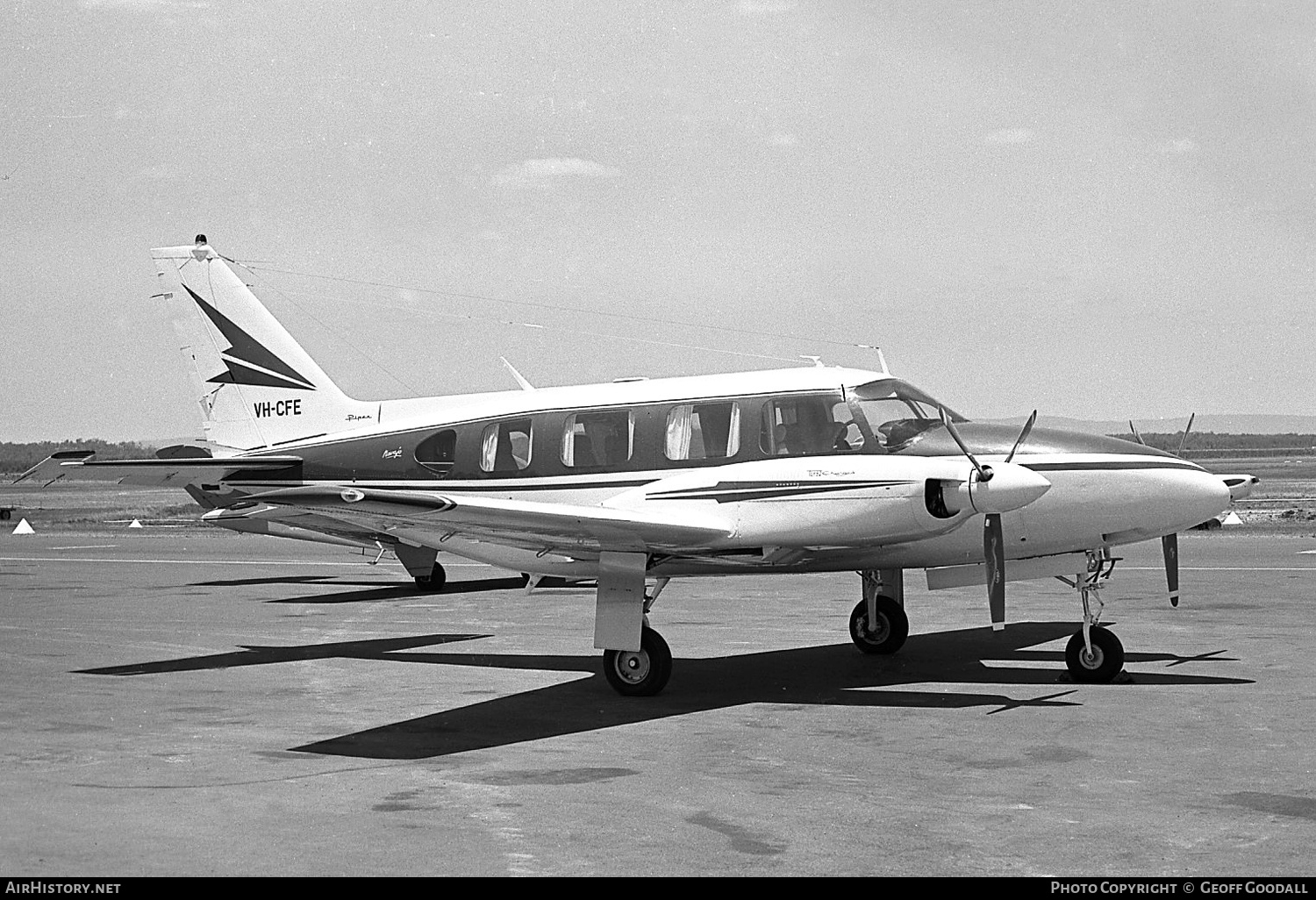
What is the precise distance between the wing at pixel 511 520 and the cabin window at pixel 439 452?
2875 millimetres

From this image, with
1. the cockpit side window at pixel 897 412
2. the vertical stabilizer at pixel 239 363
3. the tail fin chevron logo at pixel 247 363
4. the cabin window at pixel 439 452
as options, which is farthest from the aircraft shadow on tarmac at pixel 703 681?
the tail fin chevron logo at pixel 247 363

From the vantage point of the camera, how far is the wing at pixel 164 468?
746 inches

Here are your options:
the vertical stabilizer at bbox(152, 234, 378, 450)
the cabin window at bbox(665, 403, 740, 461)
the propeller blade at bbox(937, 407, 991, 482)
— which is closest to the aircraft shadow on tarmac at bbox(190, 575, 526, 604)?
the vertical stabilizer at bbox(152, 234, 378, 450)

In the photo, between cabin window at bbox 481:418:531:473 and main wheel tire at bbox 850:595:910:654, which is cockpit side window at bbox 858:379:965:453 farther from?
cabin window at bbox 481:418:531:473

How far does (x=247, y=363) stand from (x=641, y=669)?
1045 centimetres

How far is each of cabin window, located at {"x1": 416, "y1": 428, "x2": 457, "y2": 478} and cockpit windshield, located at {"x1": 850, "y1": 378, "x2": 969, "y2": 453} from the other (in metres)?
5.26

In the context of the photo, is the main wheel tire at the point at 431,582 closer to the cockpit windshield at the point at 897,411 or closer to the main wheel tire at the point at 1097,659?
the cockpit windshield at the point at 897,411

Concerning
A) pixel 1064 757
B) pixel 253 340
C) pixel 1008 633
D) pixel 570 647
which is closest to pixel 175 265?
pixel 253 340

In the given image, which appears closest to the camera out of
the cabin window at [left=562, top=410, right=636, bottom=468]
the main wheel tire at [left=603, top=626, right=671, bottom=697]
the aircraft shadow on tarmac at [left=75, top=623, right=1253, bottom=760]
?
the aircraft shadow on tarmac at [left=75, top=623, right=1253, bottom=760]

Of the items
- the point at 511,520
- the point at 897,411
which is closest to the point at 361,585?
the point at 511,520

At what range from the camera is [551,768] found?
10.3m

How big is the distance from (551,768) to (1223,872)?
15.8ft

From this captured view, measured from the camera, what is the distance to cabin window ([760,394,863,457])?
1400cm

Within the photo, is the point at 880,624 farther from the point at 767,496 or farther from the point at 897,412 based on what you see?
the point at 767,496
